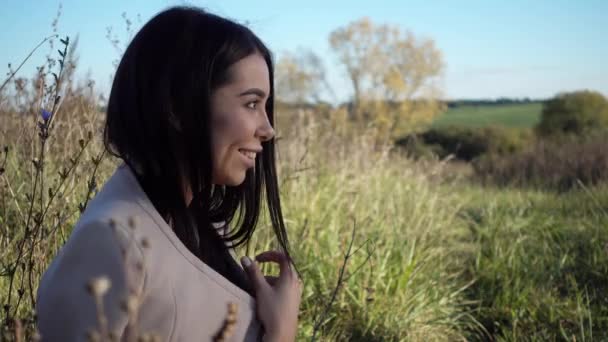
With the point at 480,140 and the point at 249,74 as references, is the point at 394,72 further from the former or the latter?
the point at 249,74

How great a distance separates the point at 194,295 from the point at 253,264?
279mm

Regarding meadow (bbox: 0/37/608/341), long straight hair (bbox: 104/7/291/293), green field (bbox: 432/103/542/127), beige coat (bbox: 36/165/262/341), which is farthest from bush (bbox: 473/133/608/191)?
green field (bbox: 432/103/542/127)

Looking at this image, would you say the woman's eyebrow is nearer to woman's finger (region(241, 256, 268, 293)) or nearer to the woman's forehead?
the woman's forehead

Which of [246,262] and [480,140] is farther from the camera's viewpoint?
[480,140]

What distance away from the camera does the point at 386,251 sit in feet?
14.2

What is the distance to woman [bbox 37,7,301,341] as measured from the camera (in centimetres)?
122

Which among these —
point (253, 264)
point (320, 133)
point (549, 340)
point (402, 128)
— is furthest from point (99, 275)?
point (402, 128)

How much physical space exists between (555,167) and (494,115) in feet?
122

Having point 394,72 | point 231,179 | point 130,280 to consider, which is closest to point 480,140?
point 394,72

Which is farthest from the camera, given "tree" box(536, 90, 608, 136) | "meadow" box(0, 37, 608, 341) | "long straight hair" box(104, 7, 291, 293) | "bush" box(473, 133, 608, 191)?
"tree" box(536, 90, 608, 136)

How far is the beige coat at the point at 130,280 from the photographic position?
1210 millimetres

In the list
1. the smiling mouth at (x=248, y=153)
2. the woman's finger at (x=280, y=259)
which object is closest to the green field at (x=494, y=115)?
the woman's finger at (x=280, y=259)

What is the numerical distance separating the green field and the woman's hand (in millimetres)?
38325

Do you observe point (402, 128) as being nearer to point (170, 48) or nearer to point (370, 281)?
point (370, 281)
